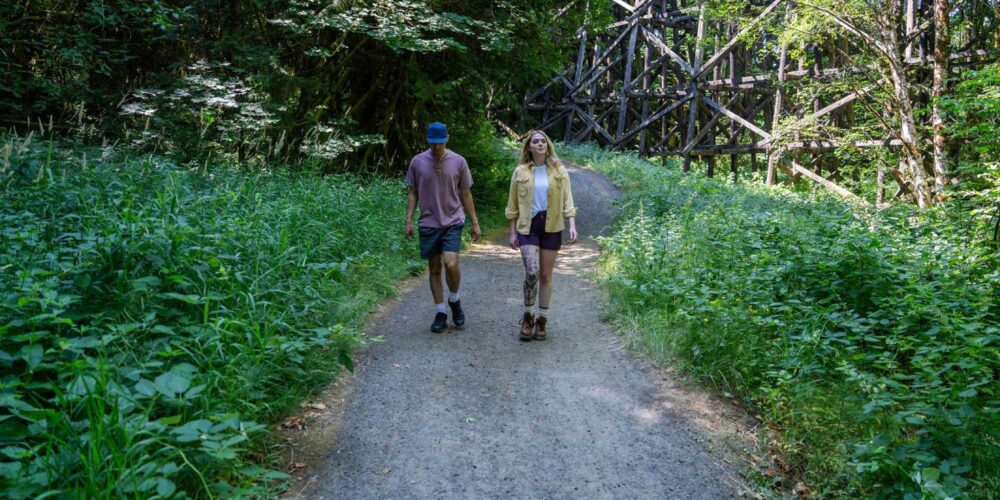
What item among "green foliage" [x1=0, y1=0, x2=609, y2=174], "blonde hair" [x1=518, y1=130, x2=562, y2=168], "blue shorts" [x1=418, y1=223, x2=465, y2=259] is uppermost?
"green foliage" [x1=0, y1=0, x2=609, y2=174]

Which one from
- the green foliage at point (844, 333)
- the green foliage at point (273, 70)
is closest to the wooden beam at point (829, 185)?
the green foliage at point (844, 333)

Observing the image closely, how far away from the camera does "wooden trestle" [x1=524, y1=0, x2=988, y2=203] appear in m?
13.0

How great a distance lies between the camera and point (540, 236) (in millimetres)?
4941

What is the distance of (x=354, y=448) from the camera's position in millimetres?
3184

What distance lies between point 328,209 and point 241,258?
249 centimetres

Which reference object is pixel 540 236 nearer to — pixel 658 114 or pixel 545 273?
pixel 545 273

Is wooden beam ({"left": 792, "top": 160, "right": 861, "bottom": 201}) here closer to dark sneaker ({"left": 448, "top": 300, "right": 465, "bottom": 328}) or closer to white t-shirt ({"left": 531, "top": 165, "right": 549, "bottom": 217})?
white t-shirt ({"left": 531, "top": 165, "right": 549, "bottom": 217})

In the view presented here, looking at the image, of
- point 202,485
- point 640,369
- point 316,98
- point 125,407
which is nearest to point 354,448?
point 202,485

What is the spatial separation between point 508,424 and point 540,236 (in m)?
1.89

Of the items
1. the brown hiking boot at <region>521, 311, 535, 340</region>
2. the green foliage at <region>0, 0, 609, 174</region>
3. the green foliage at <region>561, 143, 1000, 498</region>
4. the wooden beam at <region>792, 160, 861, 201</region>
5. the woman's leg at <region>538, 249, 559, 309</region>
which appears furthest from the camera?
the wooden beam at <region>792, 160, 861, 201</region>

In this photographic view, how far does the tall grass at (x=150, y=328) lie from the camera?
2.17 meters

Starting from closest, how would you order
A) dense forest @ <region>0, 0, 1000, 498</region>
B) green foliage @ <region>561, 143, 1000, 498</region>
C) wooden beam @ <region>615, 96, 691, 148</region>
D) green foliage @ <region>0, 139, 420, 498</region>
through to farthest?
1. green foliage @ <region>0, 139, 420, 498</region>
2. dense forest @ <region>0, 0, 1000, 498</region>
3. green foliage @ <region>561, 143, 1000, 498</region>
4. wooden beam @ <region>615, 96, 691, 148</region>

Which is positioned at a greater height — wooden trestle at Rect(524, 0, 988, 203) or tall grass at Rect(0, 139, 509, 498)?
wooden trestle at Rect(524, 0, 988, 203)

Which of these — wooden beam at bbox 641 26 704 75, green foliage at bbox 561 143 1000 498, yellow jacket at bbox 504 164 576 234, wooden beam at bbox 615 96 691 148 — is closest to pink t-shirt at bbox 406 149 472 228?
yellow jacket at bbox 504 164 576 234
